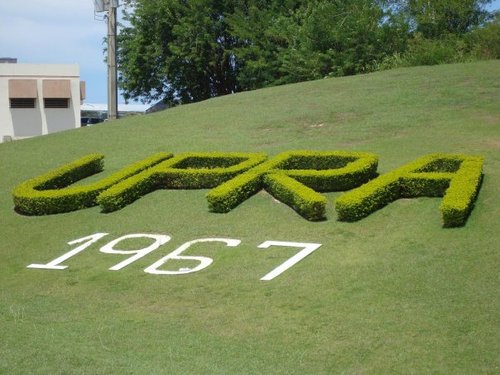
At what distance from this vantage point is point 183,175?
1543 centimetres

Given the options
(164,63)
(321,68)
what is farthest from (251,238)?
(164,63)

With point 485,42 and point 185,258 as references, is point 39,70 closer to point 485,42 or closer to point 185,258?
point 485,42

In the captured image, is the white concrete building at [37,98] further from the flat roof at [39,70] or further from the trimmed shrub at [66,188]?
the trimmed shrub at [66,188]

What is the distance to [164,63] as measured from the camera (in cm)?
4197

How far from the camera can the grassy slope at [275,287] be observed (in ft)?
26.3

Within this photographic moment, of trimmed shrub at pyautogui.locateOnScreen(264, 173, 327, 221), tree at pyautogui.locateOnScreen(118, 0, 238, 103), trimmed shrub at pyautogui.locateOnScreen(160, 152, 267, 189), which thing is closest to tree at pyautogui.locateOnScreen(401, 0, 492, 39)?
tree at pyautogui.locateOnScreen(118, 0, 238, 103)

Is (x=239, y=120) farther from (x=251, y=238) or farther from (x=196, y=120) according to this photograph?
(x=251, y=238)

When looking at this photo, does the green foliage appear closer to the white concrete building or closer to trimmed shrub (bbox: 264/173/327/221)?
trimmed shrub (bbox: 264/173/327/221)

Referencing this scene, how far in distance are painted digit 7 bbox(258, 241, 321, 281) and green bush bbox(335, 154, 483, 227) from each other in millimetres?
1102

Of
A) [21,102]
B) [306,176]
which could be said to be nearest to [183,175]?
[306,176]

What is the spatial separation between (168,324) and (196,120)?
13.1 meters

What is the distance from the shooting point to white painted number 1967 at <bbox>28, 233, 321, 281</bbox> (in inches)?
444

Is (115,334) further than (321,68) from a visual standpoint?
No

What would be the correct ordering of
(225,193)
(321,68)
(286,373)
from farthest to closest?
(321,68) < (225,193) < (286,373)
